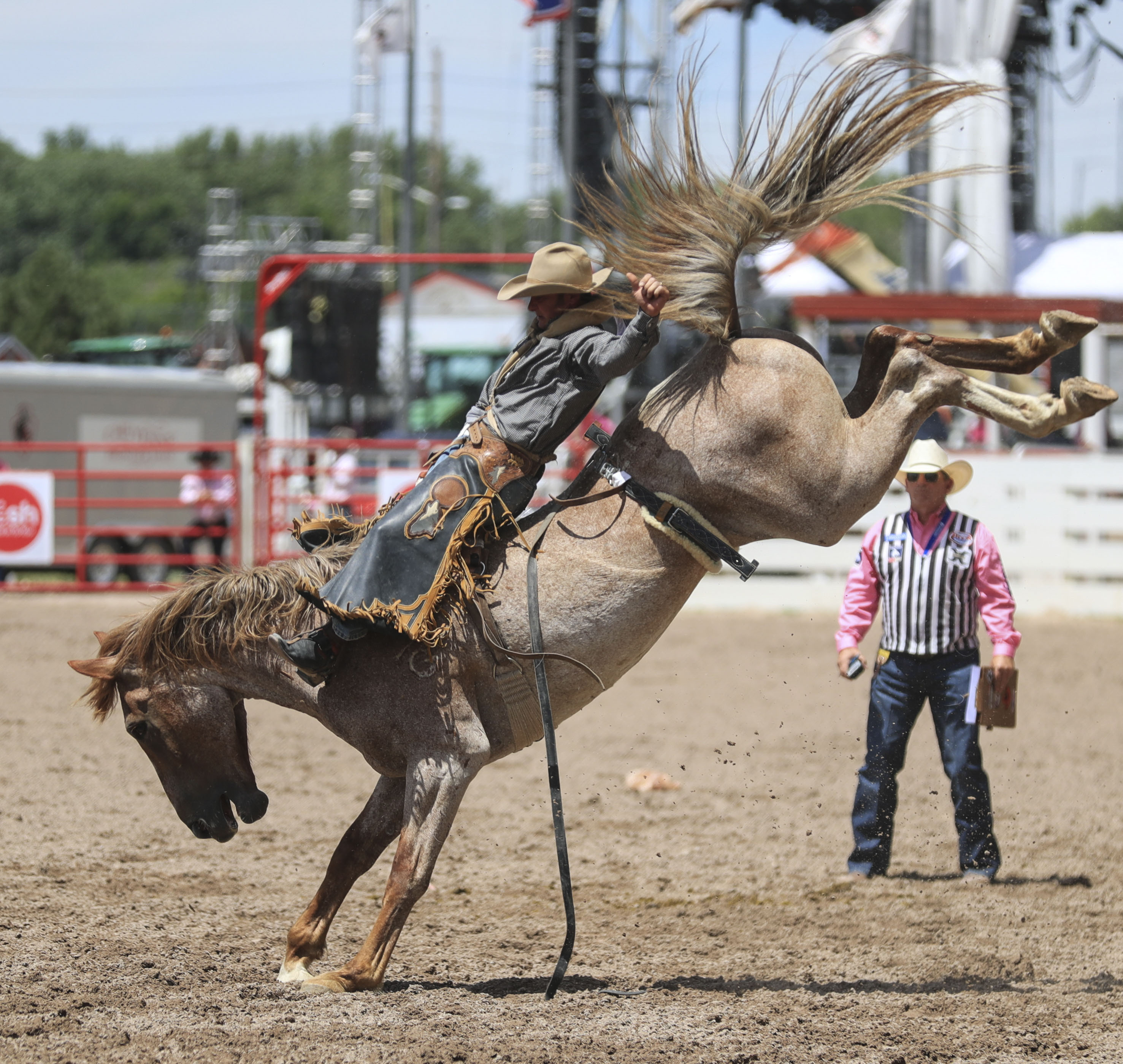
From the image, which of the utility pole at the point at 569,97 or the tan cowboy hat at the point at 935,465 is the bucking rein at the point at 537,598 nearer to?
the tan cowboy hat at the point at 935,465

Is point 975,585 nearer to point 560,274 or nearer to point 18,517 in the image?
point 560,274

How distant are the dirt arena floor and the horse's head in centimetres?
53

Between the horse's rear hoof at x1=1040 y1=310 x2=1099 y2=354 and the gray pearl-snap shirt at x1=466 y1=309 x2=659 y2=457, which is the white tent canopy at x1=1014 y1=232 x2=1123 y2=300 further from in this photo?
the gray pearl-snap shirt at x1=466 y1=309 x2=659 y2=457

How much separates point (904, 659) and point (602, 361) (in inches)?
101

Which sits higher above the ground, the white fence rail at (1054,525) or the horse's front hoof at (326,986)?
the white fence rail at (1054,525)

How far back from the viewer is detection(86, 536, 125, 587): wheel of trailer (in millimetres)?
16578

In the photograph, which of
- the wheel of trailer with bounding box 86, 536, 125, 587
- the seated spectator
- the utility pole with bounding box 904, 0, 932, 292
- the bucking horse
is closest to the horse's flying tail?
the bucking horse

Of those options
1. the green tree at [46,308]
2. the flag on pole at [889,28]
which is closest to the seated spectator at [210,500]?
the flag on pole at [889,28]

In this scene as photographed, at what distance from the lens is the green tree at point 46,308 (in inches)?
1957

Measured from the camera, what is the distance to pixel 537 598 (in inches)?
159

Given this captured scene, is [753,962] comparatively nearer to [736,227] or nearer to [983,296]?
[736,227]

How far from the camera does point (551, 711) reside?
13.5 ft

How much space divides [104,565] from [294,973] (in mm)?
13548

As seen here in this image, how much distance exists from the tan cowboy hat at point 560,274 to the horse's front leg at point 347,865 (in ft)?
5.26
